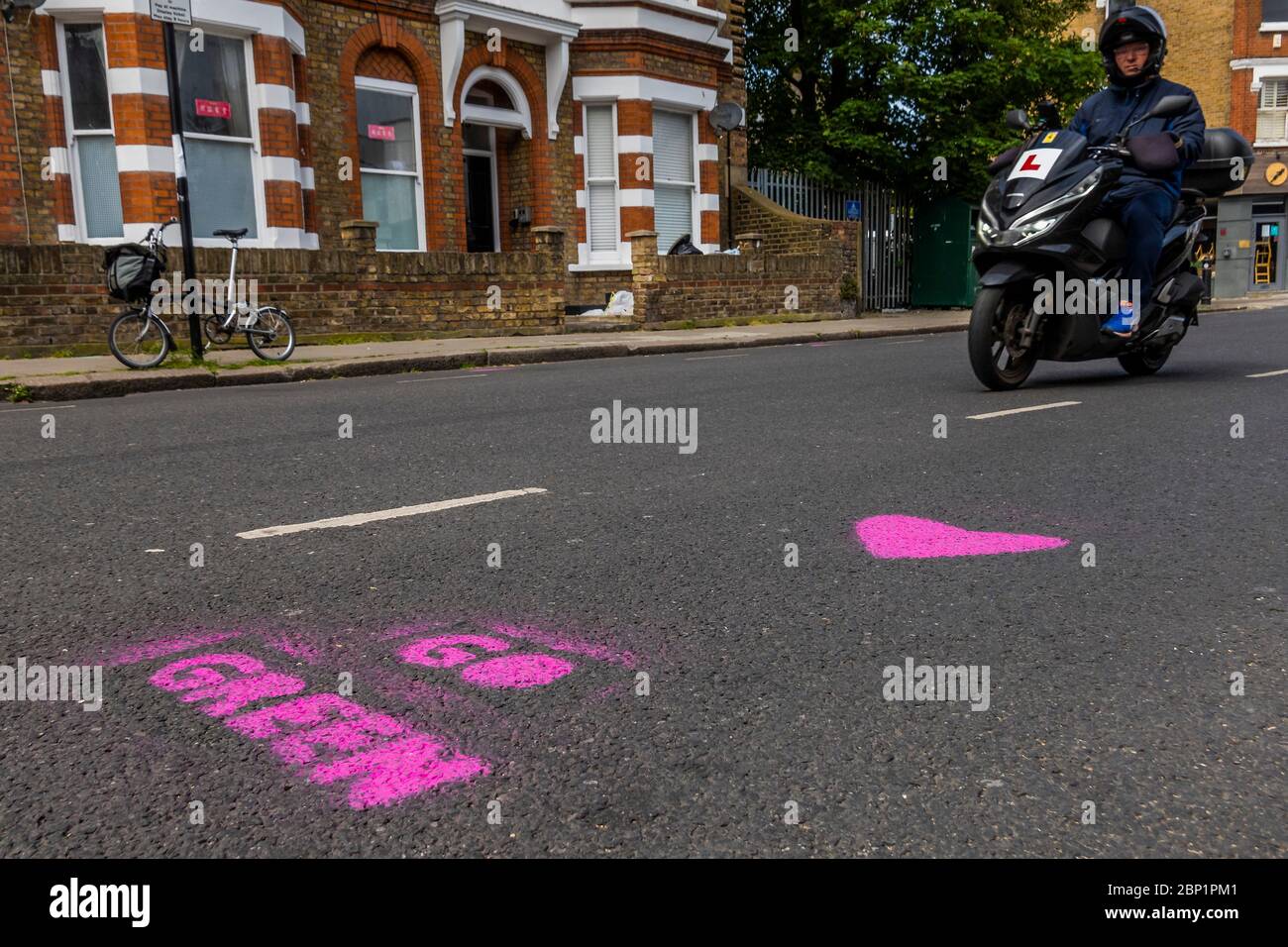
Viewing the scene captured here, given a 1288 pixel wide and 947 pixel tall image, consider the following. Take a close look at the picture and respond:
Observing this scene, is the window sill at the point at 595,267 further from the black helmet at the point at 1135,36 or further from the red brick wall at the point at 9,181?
the black helmet at the point at 1135,36

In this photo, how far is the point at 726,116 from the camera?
21562mm

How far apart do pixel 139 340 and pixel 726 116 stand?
44.2ft

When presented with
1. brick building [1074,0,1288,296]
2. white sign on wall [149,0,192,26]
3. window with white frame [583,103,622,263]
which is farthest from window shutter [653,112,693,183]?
brick building [1074,0,1288,296]

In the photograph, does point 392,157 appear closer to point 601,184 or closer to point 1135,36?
point 601,184

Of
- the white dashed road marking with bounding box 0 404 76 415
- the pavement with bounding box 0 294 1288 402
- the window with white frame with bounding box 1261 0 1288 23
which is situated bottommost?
the white dashed road marking with bounding box 0 404 76 415

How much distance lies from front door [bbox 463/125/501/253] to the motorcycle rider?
527 inches

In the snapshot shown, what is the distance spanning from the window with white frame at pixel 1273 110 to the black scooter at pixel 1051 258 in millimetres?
34965

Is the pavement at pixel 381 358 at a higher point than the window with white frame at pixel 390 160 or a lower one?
lower

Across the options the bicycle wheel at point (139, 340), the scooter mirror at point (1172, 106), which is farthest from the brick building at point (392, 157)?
the scooter mirror at point (1172, 106)

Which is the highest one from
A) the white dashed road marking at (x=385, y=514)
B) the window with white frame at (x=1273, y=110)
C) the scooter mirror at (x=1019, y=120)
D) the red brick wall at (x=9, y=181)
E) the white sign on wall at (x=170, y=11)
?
the window with white frame at (x=1273, y=110)

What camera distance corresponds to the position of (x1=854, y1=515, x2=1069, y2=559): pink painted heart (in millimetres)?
3980

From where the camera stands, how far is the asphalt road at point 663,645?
2.12 m

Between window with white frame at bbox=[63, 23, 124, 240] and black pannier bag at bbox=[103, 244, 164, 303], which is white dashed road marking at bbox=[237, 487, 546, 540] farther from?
window with white frame at bbox=[63, 23, 124, 240]
